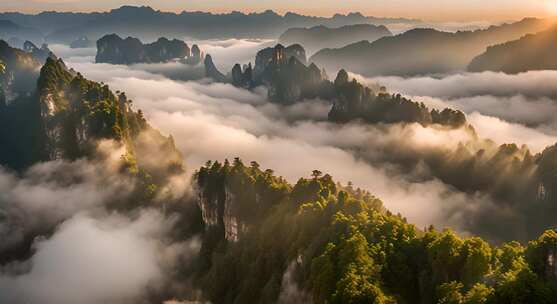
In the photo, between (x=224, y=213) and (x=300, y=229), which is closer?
(x=300, y=229)

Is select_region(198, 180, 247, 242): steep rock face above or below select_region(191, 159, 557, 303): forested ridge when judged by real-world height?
below

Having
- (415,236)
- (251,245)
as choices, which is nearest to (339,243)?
(415,236)

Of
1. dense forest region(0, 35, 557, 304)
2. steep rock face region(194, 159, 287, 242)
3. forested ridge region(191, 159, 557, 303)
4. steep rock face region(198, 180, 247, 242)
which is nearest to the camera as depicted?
forested ridge region(191, 159, 557, 303)

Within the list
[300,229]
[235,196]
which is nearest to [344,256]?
[300,229]

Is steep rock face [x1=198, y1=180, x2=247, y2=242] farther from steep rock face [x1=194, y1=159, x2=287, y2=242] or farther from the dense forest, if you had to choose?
the dense forest

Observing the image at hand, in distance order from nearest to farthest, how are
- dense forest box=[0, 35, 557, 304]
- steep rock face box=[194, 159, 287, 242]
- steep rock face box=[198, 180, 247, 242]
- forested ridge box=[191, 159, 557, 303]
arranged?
forested ridge box=[191, 159, 557, 303]
dense forest box=[0, 35, 557, 304]
steep rock face box=[194, 159, 287, 242]
steep rock face box=[198, 180, 247, 242]

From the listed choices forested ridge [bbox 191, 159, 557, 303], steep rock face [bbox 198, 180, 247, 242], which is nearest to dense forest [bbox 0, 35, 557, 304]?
forested ridge [bbox 191, 159, 557, 303]

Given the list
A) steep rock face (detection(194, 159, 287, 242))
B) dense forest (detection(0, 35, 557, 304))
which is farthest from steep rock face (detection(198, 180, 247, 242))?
dense forest (detection(0, 35, 557, 304))

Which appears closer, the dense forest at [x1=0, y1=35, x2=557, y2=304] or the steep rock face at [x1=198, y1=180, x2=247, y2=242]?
the dense forest at [x1=0, y1=35, x2=557, y2=304]

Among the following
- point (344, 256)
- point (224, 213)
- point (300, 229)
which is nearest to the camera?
point (344, 256)

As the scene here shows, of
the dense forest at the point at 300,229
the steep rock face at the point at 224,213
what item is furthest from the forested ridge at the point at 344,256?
the steep rock face at the point at 224,213

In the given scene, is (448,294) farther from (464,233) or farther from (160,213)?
(160,213)

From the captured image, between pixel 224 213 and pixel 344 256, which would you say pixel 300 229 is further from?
pixel 224 213
